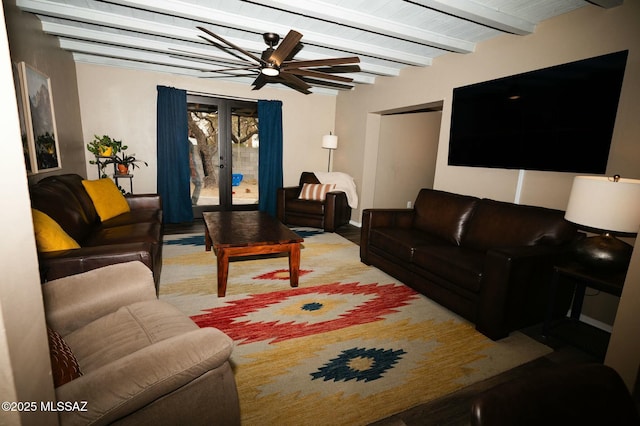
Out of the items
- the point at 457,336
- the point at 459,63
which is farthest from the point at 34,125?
the point at 459,63

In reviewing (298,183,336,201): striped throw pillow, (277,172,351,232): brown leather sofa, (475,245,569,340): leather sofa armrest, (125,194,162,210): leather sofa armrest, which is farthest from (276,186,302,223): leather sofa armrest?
(475,245,569,340): leather sofa armrest

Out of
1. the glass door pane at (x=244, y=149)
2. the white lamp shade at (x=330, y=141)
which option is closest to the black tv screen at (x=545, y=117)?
the white lamp shade at (x=330, y=141)

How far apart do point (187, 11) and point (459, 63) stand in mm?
2936

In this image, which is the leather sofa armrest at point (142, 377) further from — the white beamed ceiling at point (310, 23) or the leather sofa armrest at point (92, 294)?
the white beamed ceiling at point (310, 23)

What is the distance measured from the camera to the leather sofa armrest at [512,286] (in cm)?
195

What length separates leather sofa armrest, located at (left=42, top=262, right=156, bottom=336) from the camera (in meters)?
1.31

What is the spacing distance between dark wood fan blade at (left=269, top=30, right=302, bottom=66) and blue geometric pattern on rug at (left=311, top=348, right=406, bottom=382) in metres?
2.28

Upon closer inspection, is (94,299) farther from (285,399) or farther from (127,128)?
(127,128)

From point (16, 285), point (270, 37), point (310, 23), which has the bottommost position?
point (16, 285)

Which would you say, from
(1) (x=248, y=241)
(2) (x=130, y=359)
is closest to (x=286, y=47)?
(1) (x=248, y=241)

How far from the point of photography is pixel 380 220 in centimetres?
326

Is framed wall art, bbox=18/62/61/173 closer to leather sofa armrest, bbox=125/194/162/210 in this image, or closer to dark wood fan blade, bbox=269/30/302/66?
leather sofa armrest, bbox=125/194/162/210

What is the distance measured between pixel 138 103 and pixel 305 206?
10.5 feet

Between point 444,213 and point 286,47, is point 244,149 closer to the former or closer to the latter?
point 286,47
